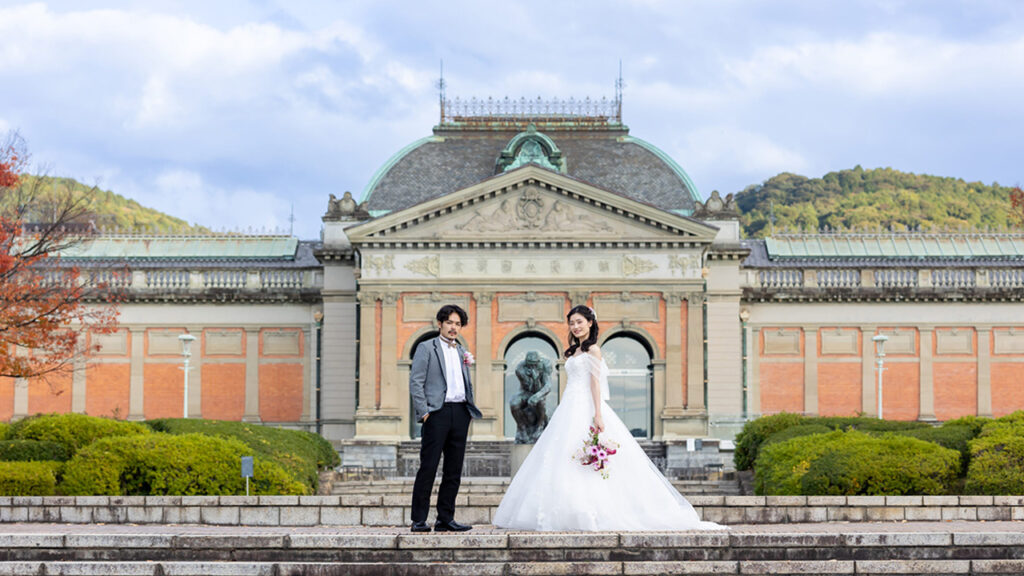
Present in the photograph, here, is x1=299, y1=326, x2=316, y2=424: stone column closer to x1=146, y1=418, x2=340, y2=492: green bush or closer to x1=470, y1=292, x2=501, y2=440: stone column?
x1=470, y1=292, x2=501, y2=440: stone column

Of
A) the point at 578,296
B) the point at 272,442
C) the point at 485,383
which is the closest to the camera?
the point at 272,442

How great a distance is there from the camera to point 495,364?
159ft

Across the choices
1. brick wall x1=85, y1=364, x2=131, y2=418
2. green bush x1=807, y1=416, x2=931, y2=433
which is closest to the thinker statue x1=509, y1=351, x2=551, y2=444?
green bush x1=807, y1=416, x2=931, y2=433

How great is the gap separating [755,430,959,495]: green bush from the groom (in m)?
12.6

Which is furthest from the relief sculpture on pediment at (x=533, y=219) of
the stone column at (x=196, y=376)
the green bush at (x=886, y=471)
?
the green bush at (x=886, y=471)

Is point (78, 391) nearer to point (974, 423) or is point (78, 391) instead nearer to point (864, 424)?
point (864, 424)

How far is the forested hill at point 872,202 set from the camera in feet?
258

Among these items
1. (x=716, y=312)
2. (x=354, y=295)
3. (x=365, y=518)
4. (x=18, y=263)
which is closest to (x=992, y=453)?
(x=365, y=518)

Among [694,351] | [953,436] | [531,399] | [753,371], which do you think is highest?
[694,351]

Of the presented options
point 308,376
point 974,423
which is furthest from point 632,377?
point 974,423

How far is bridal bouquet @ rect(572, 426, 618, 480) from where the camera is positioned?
52.8ft

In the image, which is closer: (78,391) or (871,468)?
(871,468)

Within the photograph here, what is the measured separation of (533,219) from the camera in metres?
49.0

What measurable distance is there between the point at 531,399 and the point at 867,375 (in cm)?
2642
